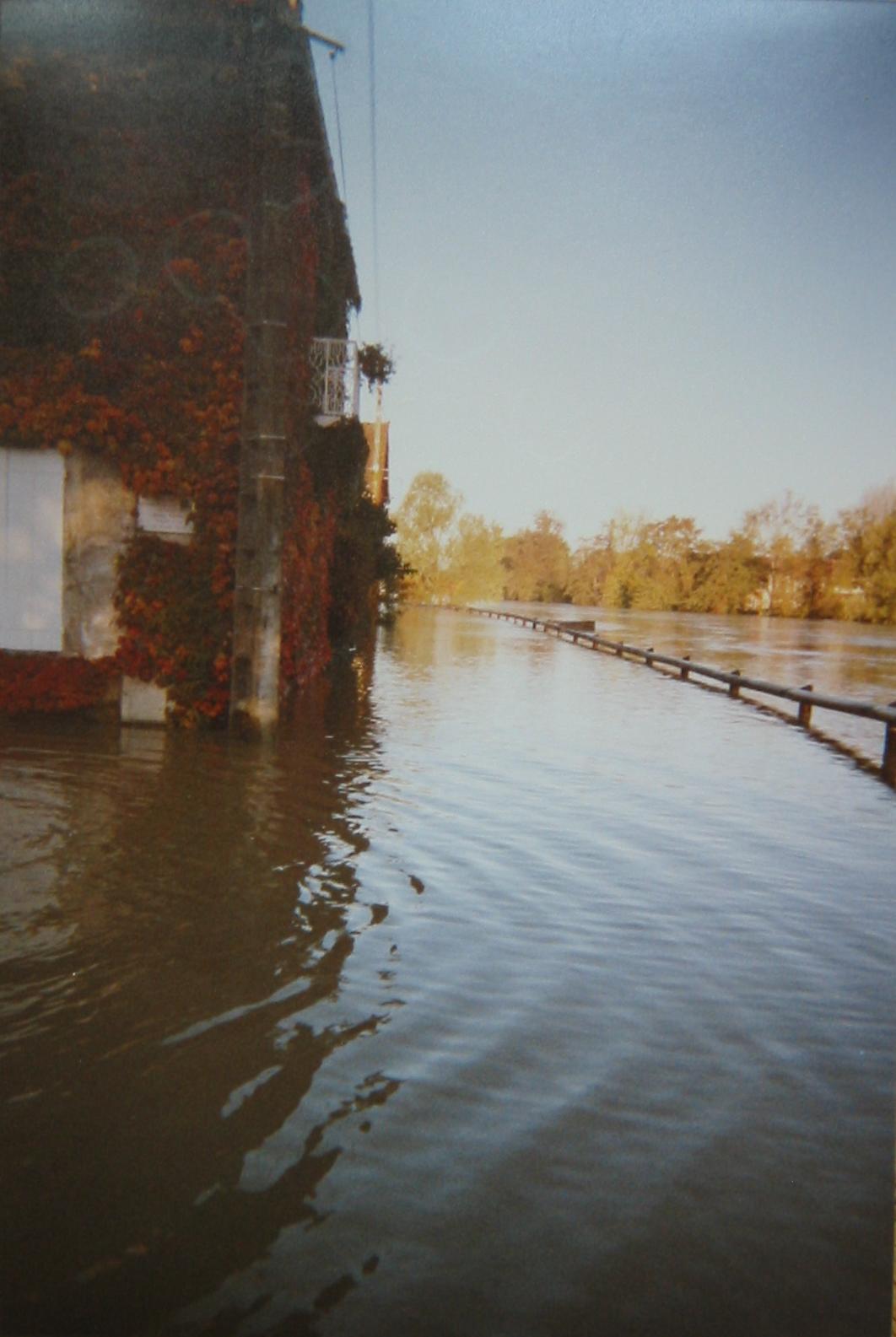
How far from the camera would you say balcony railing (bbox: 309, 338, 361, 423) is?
1268 centimetres

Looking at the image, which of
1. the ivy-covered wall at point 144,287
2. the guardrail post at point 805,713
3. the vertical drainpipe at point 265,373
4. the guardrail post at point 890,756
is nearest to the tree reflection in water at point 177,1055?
the vertical drainpipe at point 265,373

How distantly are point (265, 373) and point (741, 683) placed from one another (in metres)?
11.5

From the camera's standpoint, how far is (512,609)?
4684 centimetres

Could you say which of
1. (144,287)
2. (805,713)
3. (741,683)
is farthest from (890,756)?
(144,287)

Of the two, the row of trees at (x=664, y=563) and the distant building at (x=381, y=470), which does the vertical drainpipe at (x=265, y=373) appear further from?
the distant building at (x=381, y=470)

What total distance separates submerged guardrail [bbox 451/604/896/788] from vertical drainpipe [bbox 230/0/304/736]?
5.44m

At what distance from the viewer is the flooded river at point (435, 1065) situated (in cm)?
228

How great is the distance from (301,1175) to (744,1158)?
114 cm

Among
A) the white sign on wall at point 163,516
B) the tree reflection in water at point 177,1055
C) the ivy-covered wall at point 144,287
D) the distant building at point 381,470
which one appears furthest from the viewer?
the distant building at point 381,470

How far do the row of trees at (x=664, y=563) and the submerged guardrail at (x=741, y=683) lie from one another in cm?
134

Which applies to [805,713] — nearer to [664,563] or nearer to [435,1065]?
[435,1065]

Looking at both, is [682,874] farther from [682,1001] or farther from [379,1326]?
[379,1326]

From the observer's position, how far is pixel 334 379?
1320cm

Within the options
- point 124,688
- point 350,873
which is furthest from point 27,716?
point 350,873
